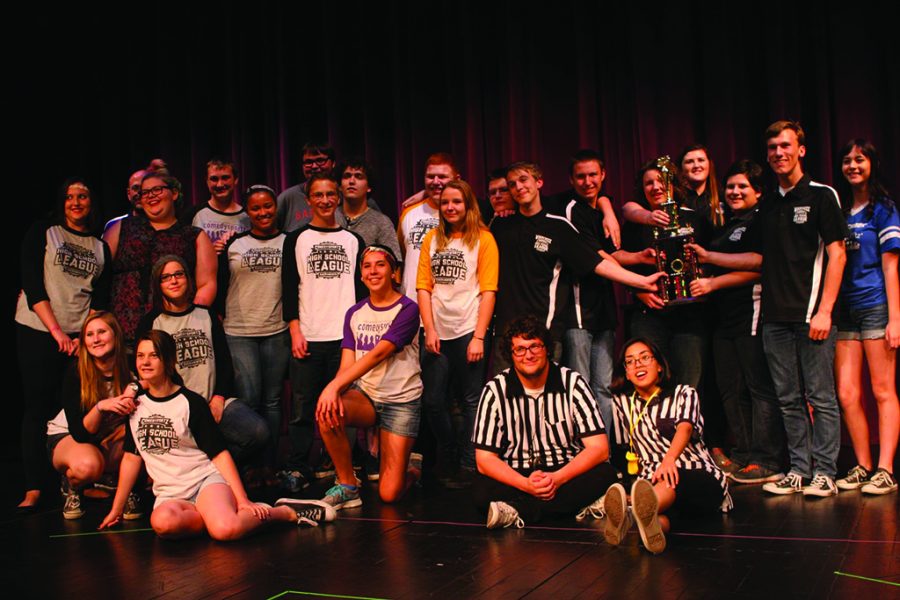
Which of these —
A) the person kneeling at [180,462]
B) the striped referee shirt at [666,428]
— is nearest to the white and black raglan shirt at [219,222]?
the person kneeling at [180,462]

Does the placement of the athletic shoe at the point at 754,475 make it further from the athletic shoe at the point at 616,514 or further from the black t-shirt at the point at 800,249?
the athletic shoe at the point at 616,514

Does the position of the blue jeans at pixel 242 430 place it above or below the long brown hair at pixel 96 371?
below

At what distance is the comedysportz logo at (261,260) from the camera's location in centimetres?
485

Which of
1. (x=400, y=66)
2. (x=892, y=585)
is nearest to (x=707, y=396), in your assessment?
(x=892, y=585)

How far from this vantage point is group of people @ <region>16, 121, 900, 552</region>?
3.73 meters

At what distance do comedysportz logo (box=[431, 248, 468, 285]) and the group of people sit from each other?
0.04ft

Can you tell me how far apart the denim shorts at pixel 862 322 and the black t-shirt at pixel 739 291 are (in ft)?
1.27

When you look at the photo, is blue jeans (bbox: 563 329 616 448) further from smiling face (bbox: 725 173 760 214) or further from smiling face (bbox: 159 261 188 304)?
smiling face (bbox: 159 261 188 304)

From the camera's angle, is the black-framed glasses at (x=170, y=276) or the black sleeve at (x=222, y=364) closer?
the black-framed glasses at (x=170, y=276)

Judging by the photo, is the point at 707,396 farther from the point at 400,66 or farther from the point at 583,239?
the point at 400,66

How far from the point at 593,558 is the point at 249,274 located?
2589 millimetres

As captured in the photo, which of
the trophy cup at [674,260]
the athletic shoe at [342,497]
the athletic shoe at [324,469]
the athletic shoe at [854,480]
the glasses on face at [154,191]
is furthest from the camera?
the athletic shoe at [324,469]

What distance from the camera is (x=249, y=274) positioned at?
4848mm

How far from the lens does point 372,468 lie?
4.99 meters
